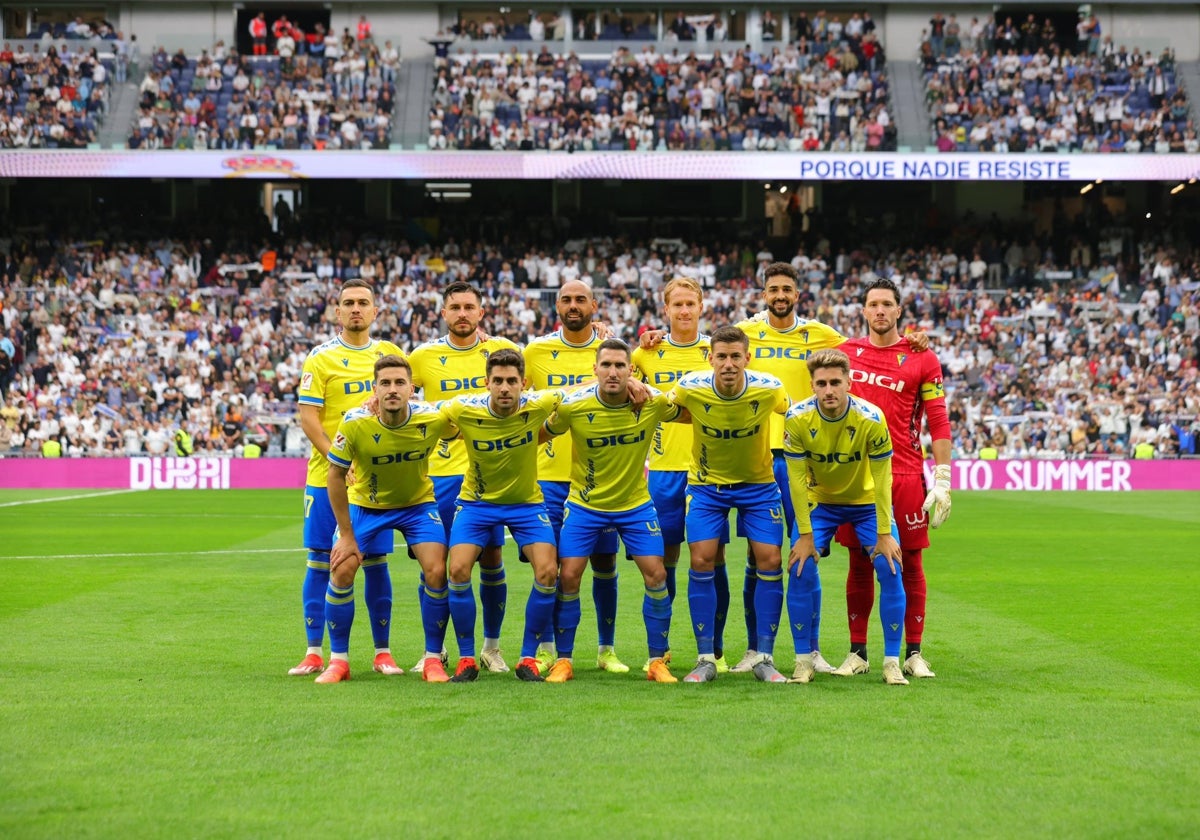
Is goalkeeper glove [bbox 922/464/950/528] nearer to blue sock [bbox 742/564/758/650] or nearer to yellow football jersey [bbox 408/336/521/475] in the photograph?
blue sock [bbox 742/564/758/650]

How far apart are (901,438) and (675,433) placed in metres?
1.44

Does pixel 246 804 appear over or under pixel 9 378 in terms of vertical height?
under

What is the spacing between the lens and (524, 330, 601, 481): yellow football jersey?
30.0 ft

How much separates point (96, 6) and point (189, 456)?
62.5ft

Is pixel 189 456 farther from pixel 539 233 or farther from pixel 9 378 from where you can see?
pixel 539 233

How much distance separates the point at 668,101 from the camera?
126 feet

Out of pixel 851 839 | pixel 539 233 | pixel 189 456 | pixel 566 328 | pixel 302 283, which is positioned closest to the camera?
pixel 851 839

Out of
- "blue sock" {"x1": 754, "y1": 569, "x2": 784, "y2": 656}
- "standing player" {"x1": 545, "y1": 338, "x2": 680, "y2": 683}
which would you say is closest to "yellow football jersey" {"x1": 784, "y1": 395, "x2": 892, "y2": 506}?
"blue sock" {"x1": 754, "y1": 569, "x2": 784, "y2": 656}

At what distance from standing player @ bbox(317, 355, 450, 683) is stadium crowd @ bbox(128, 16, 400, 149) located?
29.9 m

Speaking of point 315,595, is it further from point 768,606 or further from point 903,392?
point 903,392

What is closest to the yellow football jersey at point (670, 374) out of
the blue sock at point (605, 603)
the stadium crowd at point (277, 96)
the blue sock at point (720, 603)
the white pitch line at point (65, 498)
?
the blue sock at point (720, 603)

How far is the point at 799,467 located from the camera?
27.3 ft

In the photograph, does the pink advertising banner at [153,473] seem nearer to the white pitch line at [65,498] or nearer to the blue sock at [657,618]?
the white pitch line at [65,498]

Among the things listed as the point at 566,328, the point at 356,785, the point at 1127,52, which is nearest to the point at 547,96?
the point at 1127,52
